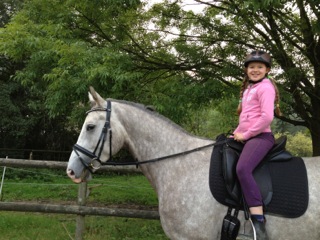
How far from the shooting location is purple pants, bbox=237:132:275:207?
9.82 feet

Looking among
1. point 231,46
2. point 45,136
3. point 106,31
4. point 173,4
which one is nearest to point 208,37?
point 231,46

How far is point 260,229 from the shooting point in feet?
9.78

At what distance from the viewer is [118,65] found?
5766mm

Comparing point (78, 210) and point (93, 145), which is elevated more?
point (93, 145)

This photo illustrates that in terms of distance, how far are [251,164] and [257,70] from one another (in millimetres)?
992

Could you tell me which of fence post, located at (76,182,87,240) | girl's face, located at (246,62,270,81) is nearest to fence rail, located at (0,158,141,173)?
fence post, located at (76,182,87,240)

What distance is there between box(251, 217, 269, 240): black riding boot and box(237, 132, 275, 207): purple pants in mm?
163

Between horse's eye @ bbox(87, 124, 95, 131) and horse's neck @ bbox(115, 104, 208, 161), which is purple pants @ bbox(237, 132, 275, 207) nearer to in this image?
horse's neck @ bbox(115, 104, 208, 161)

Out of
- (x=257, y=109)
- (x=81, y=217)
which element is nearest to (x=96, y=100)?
(x=257, y=109)

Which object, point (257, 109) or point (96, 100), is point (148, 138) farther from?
point (257, 109)

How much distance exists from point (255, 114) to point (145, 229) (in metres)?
4.52

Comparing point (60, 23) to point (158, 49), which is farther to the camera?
point (158, 49)

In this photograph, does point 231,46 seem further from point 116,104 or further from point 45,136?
point 45,136

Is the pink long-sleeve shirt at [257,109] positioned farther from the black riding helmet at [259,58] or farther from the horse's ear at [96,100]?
the horse's ear at [96,100]
